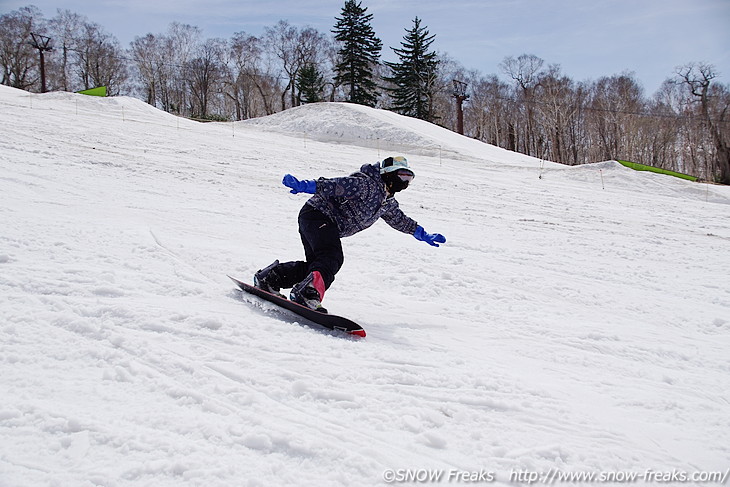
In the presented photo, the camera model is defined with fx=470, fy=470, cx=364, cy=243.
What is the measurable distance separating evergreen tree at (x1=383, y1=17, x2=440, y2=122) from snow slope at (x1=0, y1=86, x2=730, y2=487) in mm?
39124

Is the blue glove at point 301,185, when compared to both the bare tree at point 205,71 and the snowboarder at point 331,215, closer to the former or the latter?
the snowboarder at point 331,215

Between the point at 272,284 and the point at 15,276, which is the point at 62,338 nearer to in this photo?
the point at 15,276

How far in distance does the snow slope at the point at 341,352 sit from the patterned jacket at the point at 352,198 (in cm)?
84

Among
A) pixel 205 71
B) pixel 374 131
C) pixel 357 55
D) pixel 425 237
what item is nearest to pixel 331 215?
pixel 425 237

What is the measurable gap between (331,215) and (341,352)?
125 centimetres

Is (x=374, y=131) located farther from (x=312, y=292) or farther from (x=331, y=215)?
(x=312, y=292)

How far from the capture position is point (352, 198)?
12.7 ft

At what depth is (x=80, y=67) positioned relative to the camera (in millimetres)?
53781

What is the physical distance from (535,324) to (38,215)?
5.89 metres

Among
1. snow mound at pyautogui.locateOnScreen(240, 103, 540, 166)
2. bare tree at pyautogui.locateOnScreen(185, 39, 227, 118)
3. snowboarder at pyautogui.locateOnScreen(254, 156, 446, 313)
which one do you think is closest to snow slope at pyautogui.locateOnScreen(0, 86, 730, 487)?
snowboarder at pyautogui.locateOnScreen(254, 156, 446, 313)

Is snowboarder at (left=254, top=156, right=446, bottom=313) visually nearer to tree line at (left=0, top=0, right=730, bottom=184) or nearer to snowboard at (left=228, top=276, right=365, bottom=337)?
snowboard at (left=228, top=276, right=365, bottom=337)

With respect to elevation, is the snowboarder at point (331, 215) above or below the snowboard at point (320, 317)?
above

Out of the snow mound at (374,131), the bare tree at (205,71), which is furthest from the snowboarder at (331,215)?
the bare tree at (205,71)

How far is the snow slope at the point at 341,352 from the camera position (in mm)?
2037
